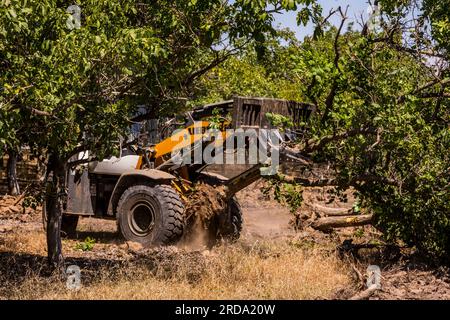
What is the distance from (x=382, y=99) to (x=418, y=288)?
7.86 ft

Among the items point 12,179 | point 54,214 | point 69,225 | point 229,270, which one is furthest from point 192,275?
point 12,179

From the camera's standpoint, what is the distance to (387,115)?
10.1m

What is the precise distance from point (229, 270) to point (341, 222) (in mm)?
3409

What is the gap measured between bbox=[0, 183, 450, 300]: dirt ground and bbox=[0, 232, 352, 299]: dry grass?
0.04ft

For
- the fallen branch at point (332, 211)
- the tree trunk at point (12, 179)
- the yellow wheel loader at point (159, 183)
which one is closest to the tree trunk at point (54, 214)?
the yellow wheel loader at point (159, 183)

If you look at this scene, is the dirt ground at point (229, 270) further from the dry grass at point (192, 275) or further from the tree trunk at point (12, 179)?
the tree trunk at point (12, 179)

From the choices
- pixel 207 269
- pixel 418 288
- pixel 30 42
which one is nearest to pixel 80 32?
pixel 30 42

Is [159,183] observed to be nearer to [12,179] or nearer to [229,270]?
[229,270]

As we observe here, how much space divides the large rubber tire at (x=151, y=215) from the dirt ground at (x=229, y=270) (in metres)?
0.28

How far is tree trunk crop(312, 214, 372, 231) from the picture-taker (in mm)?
13312

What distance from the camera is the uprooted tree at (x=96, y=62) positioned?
347 inches

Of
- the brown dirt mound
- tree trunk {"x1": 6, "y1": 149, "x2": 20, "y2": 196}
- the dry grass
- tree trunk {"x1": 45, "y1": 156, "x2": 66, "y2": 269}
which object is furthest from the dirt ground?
tree trunk {"x1": 6, "y1": 149, "x2": 20, "y2": 196}
